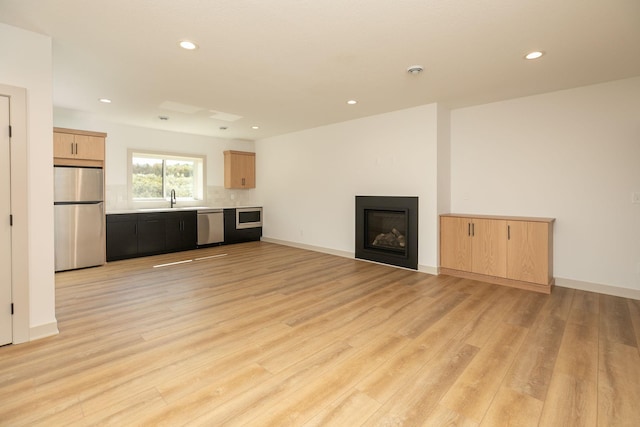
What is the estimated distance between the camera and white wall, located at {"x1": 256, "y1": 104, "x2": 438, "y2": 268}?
4703 mm

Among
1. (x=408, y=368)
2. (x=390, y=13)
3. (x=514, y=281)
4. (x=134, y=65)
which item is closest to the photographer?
(x=408, y=368)

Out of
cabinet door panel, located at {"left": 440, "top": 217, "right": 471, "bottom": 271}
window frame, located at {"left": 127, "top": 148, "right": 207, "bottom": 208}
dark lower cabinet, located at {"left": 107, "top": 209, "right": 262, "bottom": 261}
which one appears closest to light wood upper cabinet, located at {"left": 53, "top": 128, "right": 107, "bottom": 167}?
dark lower cabinet, located at {"left": 107, "top": 209, "right": 262, "bottom": 261}

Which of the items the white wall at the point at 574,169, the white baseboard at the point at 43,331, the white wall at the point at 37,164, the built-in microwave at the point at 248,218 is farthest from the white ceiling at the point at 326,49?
the built-in microwave at the point at 248,218

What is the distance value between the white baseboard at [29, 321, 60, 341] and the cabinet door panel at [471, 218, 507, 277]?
473cm

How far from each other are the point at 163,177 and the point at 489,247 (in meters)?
6.31

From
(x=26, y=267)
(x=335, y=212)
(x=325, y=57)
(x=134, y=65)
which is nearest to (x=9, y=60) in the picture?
(x=134, y=65)

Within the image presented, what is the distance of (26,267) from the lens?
99.3 inches

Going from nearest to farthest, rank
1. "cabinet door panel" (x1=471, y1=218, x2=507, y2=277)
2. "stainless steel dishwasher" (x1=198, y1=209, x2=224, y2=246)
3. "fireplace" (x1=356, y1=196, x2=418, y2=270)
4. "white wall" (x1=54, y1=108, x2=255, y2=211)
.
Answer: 1. "cabinet door panel" (x1=471, y1=218, x2=507, y2=277)
2. "fireplace" (x1=356, y1=196, x2=418, y2=270)
3. "white wall" (x1=54, y1=108, x2=255, y2=211)
4. "stainless steel dishwasher" (x1=198, y1=209, x2=224, y2=246)

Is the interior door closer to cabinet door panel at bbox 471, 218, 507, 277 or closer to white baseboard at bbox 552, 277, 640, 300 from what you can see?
cabinet door panel at bbox 471, 218, 507, 277

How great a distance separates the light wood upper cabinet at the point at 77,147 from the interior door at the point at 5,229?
250cm

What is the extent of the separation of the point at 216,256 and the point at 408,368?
454 centimetres

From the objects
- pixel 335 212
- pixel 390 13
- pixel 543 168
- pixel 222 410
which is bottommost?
pixel 222 410

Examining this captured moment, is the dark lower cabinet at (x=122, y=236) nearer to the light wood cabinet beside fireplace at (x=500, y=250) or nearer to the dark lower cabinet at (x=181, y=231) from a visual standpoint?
the dark lower cabinet at (x=181, y=231)

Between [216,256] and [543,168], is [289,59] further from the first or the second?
[216,256]
